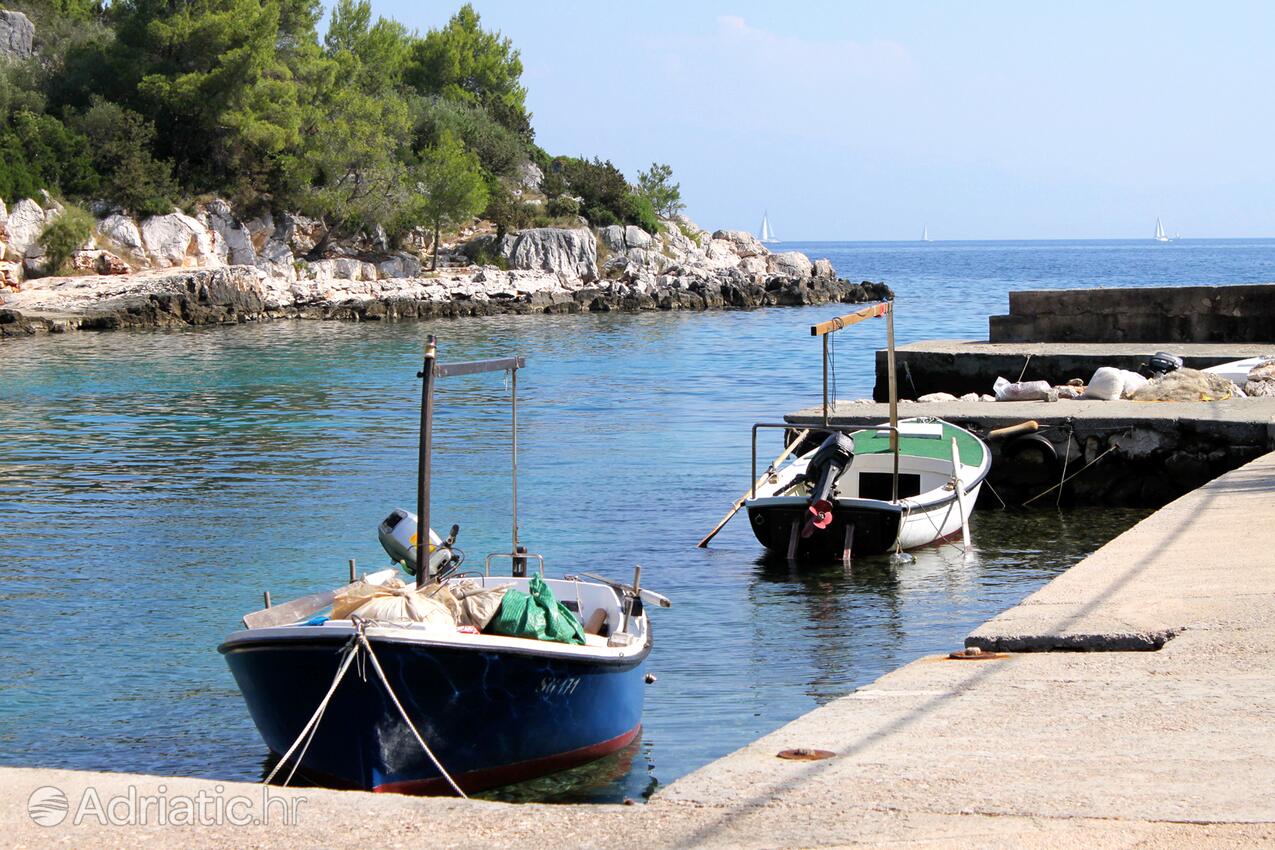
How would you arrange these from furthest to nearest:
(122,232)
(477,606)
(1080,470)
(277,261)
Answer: (277,261)
(122,232)
(1080,470)
(477,606)

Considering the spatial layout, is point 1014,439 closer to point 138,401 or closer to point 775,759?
point 775,759

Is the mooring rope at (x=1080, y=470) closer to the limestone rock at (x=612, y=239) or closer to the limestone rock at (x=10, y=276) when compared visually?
the limestone rock at (x=10, y=276)

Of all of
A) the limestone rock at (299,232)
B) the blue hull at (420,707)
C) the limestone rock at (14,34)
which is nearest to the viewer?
the blue hull at (420,707)

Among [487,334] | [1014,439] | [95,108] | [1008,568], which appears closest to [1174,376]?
[1014,439]

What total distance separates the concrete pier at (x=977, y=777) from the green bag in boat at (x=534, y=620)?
1674mm

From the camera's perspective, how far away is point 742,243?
324 feet

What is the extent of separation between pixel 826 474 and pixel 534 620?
765 cm

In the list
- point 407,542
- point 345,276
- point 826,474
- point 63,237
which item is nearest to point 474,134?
point 345,276

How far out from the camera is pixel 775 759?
630 centimetres

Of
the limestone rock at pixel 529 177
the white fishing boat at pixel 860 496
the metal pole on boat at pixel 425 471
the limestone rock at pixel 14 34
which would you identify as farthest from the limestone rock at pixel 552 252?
the metal pole on boat at pixel 425 471

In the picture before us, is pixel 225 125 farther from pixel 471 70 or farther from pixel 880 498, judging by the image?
pixel 880 498

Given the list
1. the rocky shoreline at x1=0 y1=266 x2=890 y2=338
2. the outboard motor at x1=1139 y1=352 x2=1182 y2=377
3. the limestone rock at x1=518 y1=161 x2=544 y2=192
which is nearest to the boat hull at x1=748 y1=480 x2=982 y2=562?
the outboard motor at x1=1139 y1=352 x2=1182 y2=377

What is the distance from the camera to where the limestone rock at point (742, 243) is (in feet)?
318

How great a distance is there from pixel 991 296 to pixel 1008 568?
262ft
